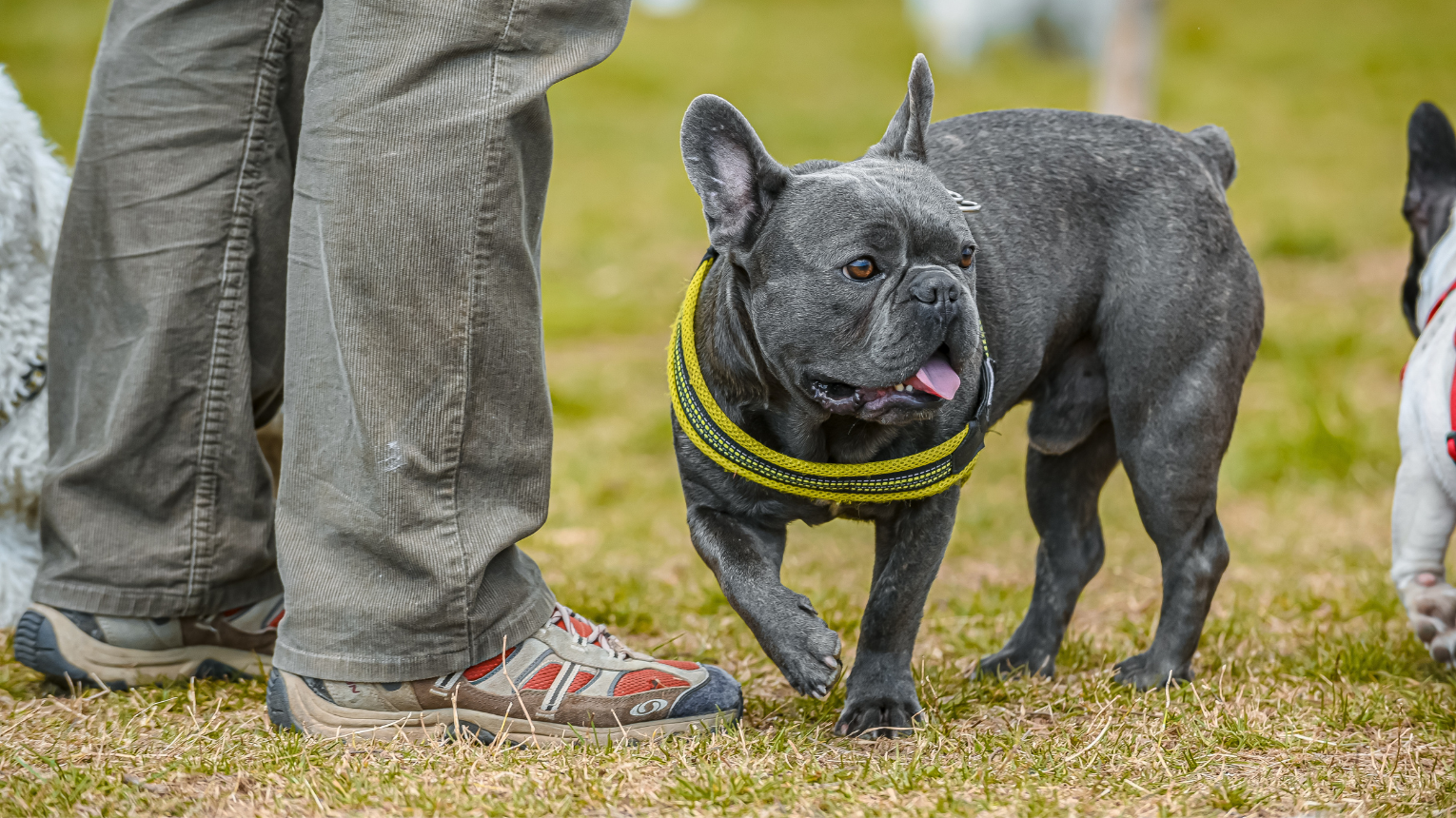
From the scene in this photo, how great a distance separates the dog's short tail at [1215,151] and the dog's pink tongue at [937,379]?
3.81 feet

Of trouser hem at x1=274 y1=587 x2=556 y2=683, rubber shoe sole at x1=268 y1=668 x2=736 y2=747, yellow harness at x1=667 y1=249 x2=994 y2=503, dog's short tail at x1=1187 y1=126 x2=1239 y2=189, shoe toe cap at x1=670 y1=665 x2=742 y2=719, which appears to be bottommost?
rubber shoe sole at x1=268 y1=668 x2=736 y2=747

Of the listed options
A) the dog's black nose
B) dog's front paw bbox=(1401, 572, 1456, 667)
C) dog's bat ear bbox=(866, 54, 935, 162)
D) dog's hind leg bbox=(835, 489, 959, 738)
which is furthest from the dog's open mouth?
dog's front paw bbox=(1401, 572, 1456, 667)

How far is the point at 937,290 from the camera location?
230cm

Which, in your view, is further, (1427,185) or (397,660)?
(1427,185)

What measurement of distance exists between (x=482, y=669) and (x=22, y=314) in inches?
60.8

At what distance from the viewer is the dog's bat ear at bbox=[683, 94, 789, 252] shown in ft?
7.97

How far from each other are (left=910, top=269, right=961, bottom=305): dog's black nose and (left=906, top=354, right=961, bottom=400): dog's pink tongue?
4.7 inches

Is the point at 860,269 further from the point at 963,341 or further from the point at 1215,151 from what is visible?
the point at 1215,151

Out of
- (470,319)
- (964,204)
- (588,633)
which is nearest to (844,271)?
(964,204)

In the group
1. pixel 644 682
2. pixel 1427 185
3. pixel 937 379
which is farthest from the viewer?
pixel 1427 185

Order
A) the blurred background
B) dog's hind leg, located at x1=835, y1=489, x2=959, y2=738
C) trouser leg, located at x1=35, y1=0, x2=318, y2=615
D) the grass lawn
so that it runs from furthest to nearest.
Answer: the blurred background < trouser leg, located at x1=35, y1=0, x2=318, y2=615 < dog's hind leg, located at x1=835, y1=489, x2=959, y2=738 < the grass lawn

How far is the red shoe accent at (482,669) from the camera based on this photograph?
7.88 ft

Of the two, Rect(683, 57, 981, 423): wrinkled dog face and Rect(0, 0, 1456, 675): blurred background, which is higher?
Rect(683, 57, 981, 423): wrinkled dog face

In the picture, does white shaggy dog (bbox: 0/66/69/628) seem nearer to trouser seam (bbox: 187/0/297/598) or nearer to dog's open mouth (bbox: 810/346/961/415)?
trouser seam (bbox: 187/0/297/598)
